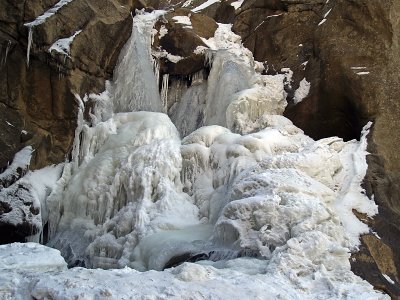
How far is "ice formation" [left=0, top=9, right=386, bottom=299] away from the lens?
6539mm

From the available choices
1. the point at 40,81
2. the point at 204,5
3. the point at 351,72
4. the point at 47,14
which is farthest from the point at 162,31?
the point at 204,5

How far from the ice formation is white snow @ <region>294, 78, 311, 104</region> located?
419mm

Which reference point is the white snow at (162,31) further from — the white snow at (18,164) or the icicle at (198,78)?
the white snow at (18,164)

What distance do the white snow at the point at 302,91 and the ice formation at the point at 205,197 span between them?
1.37ft

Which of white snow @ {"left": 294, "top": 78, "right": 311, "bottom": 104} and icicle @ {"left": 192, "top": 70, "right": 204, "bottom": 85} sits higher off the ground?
icicle @ {"left": 192, "top": 70, "right": 204, "bottom": 85}

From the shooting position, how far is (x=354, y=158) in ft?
36.5

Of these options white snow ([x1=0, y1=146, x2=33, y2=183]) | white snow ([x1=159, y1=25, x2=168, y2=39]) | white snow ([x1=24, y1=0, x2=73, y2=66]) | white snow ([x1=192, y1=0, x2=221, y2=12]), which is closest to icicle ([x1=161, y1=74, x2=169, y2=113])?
white snow ([x1=159, y1=25, x2=168, y2=39])

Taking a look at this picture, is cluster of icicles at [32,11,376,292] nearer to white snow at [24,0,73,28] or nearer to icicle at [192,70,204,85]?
icicle at [192,70,204,85]

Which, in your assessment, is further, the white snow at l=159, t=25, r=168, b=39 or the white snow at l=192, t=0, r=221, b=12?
the white snow at l=192, t=0, r=221, b=12

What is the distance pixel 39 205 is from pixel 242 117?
217 inches

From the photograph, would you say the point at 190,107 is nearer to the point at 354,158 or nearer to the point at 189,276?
the point at 354,158

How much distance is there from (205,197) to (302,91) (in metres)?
4.91

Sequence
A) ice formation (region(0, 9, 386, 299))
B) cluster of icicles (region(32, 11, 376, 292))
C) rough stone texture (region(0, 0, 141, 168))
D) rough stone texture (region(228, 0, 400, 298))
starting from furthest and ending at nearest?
rough stone texture (region(0, 0, 141, 168)), rough stone texture (region(228, 0, 400, 298)), cluster of icicles (region(32, 11, 376, 292)), ice formation (region(0, 9, 386, 299))

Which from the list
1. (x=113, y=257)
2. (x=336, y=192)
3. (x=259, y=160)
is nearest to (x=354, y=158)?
(x=336, y=192)
